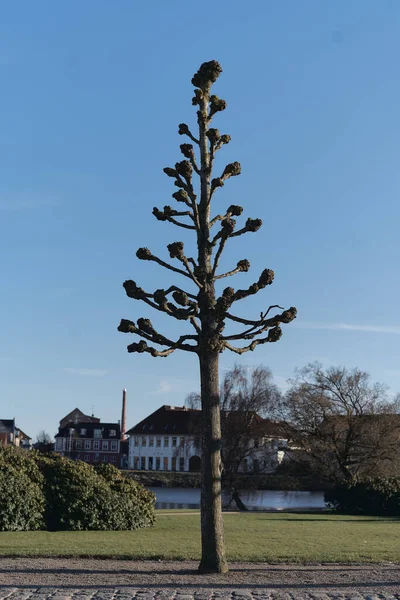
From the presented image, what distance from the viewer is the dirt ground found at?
442 inches

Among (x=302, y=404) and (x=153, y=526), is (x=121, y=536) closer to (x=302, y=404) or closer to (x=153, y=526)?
(x=153, y=526)

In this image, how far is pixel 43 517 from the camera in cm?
2181

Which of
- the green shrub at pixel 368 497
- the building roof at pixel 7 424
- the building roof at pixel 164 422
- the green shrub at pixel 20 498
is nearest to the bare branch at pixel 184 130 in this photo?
the green shrub at pixel 20 498

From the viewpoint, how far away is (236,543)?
1739 cm

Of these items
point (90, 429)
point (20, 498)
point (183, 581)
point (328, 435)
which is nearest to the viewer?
point (183, 581)

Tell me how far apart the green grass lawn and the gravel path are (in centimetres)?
85

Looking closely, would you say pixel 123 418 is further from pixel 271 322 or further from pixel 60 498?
pixel 271 322

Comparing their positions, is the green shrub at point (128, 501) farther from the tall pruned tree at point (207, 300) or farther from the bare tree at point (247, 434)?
the bare tree at point (247, 434)

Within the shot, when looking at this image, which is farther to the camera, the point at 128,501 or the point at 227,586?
the point at 128,501

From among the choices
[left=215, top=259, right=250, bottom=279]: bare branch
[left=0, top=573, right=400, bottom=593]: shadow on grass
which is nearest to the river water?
[left=215, top=259, right=250, bottom=279]: bare branch

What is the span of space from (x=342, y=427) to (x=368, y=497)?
545 inches

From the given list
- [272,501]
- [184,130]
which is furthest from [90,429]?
[184,130]

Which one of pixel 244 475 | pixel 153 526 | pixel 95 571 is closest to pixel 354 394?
pixel 244 475

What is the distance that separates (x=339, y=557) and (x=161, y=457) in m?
106
